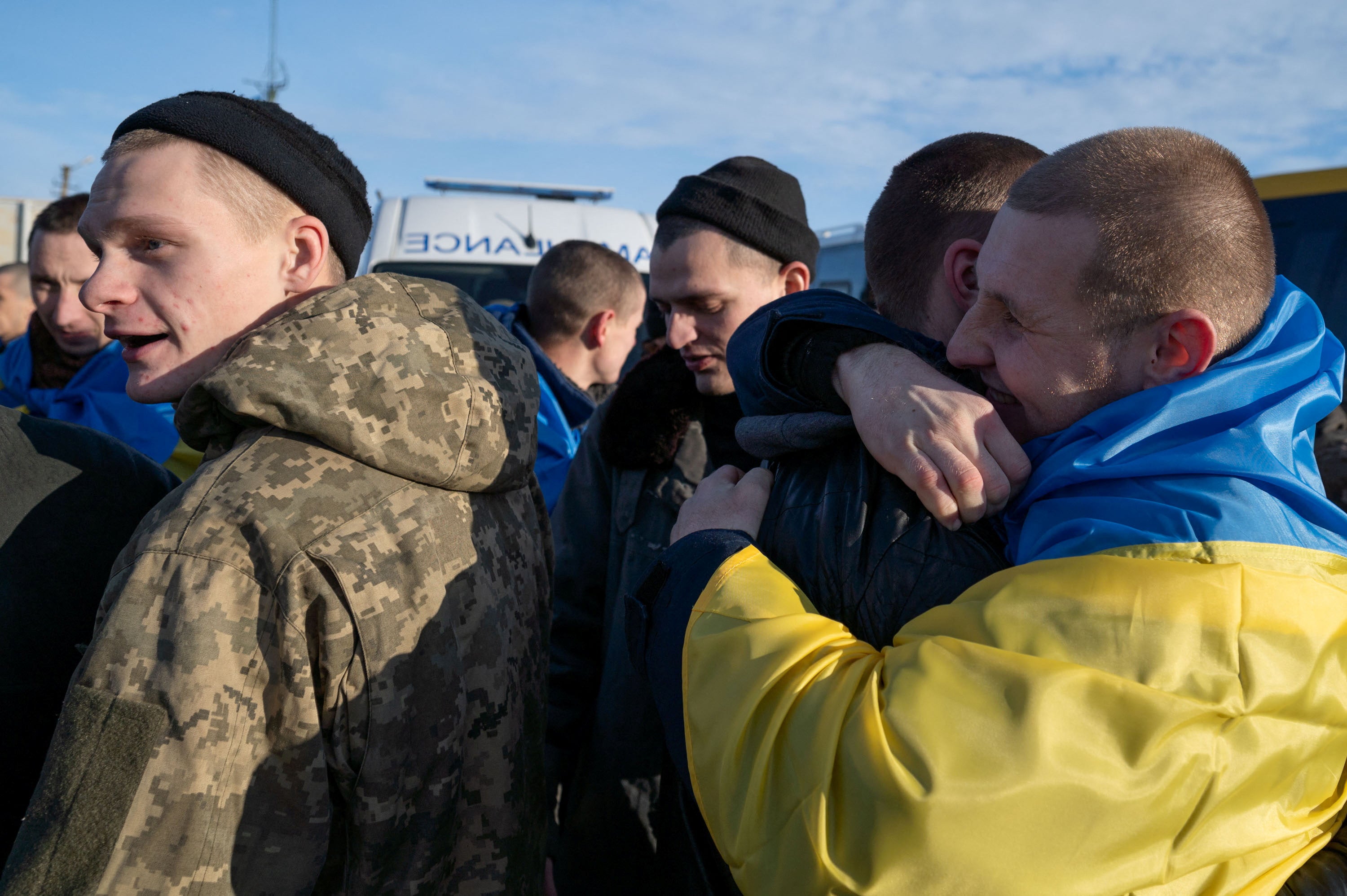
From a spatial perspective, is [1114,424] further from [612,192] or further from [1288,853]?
[612,192]

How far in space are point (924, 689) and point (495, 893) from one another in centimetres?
89

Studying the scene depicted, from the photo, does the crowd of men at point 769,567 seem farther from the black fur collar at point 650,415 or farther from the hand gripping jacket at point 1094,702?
the black fur collar at point 650,415

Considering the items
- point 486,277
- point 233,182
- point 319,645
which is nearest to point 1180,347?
point 319,645

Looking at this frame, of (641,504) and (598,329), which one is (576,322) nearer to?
(598,329)

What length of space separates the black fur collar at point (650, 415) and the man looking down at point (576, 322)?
56.1 inches

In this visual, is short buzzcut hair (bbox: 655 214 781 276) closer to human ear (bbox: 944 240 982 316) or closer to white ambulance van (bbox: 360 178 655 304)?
human ear (bbox: 944 240 982 316)

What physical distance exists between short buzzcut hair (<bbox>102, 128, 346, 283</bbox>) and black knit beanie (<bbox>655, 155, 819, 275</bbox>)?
1.47m

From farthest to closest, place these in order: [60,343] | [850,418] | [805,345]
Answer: [60,343] < [805,345] < [850,418]

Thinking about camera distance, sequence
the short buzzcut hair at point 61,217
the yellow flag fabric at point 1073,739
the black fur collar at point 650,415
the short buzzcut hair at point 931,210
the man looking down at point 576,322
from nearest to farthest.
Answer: the yellow flag fabric at point 1073,739, the short buzzcut hair at point 931,210, the black fur collar at point 650,415, the short buzzcut hair at point 61,217, the man looking down at point 576,322

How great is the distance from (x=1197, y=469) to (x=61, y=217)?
13.5 ft

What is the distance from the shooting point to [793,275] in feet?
9.25

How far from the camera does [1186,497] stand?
96 centimetres

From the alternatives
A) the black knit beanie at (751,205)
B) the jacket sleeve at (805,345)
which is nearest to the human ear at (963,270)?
the jacket sleeve at (805,345)

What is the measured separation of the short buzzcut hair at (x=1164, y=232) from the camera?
1086 mm
